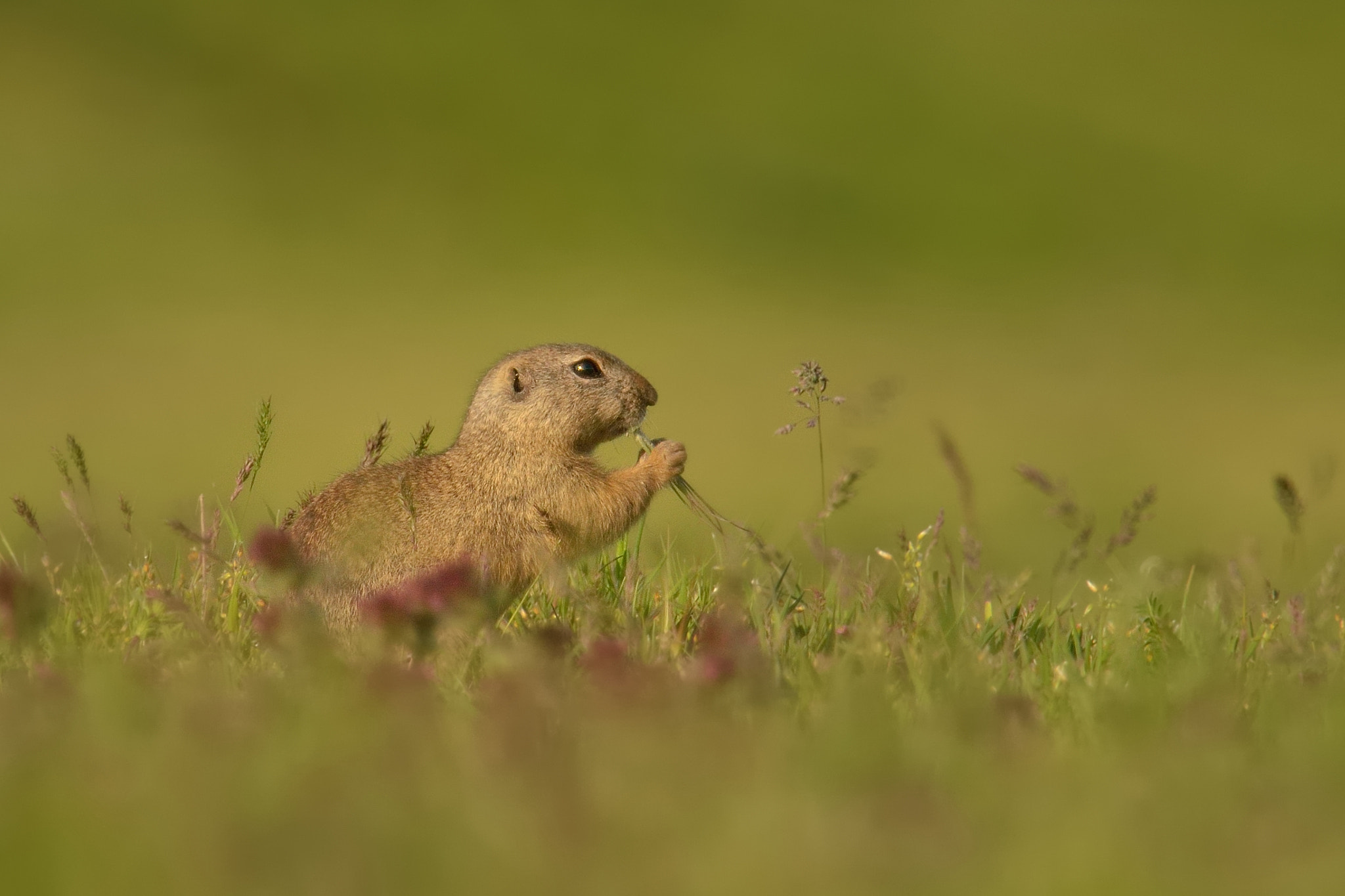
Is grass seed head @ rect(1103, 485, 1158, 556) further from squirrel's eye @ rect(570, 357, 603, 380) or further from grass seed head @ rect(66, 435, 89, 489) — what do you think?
grass seed head @ rect(66, 435, 89, 489)

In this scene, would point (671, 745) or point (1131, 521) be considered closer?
point (671, 745)

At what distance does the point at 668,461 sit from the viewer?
235 inches

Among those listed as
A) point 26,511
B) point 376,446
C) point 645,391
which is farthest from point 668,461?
point 26,511

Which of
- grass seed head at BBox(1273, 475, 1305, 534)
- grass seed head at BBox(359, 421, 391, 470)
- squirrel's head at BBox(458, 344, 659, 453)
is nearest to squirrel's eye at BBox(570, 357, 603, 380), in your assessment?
squirrel's head at BBox(458, 344, 659, 453)

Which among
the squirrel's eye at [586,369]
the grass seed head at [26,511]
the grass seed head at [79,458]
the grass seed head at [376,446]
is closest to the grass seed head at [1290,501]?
the squirrel's eye at [586,369]

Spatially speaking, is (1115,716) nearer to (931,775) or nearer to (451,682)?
(931,775)

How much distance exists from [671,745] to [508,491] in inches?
106

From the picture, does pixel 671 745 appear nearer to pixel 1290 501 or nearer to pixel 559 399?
pixel 1290 501

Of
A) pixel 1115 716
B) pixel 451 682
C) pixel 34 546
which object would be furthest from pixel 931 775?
pixel 34 546

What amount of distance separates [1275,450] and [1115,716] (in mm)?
13534

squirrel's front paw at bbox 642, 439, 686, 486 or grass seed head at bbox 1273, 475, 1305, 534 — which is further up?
grass seed head at bbox 1273, 475, 1305, 534

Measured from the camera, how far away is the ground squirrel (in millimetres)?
5102

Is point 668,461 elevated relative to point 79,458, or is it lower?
lower

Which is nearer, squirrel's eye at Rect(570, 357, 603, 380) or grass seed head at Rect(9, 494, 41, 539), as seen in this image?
grass seed head at Rect(9, 494, 41, 539)
